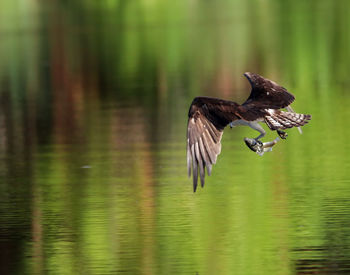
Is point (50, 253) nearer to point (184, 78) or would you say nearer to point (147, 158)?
point (147, 158)

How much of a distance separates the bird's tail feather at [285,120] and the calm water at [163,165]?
110cm

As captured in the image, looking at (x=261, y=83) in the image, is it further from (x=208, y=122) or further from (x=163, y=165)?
(x=163, y=165)

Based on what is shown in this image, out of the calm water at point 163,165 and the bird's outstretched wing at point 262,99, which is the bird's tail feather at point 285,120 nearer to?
the bird's outstretched wing at point 262,99

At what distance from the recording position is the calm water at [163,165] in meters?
11.9

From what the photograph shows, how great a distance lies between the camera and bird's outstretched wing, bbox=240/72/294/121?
1205 centimetres

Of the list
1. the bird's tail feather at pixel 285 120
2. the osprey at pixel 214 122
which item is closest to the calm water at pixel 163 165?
the osprey at pixel 214 122

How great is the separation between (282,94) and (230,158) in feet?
13.3

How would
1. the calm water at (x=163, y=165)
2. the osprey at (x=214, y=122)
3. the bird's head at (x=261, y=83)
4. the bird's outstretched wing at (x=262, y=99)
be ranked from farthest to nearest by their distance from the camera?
1. the bird's head at (x=261, y=83)
2. the bird's outstretched wing at (x=262, y=99)
3. the calm water at (x=163, y=165)
4. the osprey at (x=214, y=122)

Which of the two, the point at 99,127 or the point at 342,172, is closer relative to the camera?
the point at 342,172

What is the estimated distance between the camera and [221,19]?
43219 millimetres

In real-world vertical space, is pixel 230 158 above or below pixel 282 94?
below

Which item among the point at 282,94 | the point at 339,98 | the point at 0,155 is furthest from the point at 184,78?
the point at 282,94

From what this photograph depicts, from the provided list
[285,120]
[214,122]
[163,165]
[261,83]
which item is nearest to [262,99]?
[261,83]

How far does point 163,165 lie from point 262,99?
3820mm
